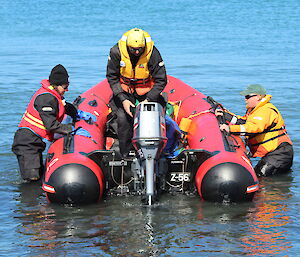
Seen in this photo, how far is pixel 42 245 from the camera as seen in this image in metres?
5.75

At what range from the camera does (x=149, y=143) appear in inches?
247

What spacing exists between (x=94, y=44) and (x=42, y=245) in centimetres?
1489

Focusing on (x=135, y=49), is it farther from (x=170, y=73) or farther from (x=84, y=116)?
(x=170, y=73)

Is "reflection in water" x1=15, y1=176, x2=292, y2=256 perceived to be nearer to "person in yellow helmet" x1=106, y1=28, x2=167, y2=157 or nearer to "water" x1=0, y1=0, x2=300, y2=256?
"water" x1=0, y1=0, x2=300, y2=256

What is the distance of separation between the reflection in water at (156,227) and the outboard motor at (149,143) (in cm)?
33

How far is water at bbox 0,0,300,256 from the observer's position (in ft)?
19.1

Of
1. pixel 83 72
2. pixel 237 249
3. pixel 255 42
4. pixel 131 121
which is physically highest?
pixel 255 42

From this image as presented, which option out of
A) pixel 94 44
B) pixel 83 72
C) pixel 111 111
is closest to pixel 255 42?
pixel 94 44

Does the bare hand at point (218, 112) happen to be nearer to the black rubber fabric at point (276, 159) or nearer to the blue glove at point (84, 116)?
the black rubber fabric at point (276, 159)

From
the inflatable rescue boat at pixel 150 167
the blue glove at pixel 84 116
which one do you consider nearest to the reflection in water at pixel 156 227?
the inflatable rescue boat at pixel 150 167

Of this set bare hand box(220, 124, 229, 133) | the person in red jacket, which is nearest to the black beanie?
the person in red jacket

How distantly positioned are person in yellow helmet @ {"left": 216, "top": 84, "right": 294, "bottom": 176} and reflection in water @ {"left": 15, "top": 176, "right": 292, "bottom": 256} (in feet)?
2.36

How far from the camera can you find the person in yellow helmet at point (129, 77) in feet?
23.3

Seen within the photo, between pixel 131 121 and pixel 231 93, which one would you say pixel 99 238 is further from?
pixel 231 93
